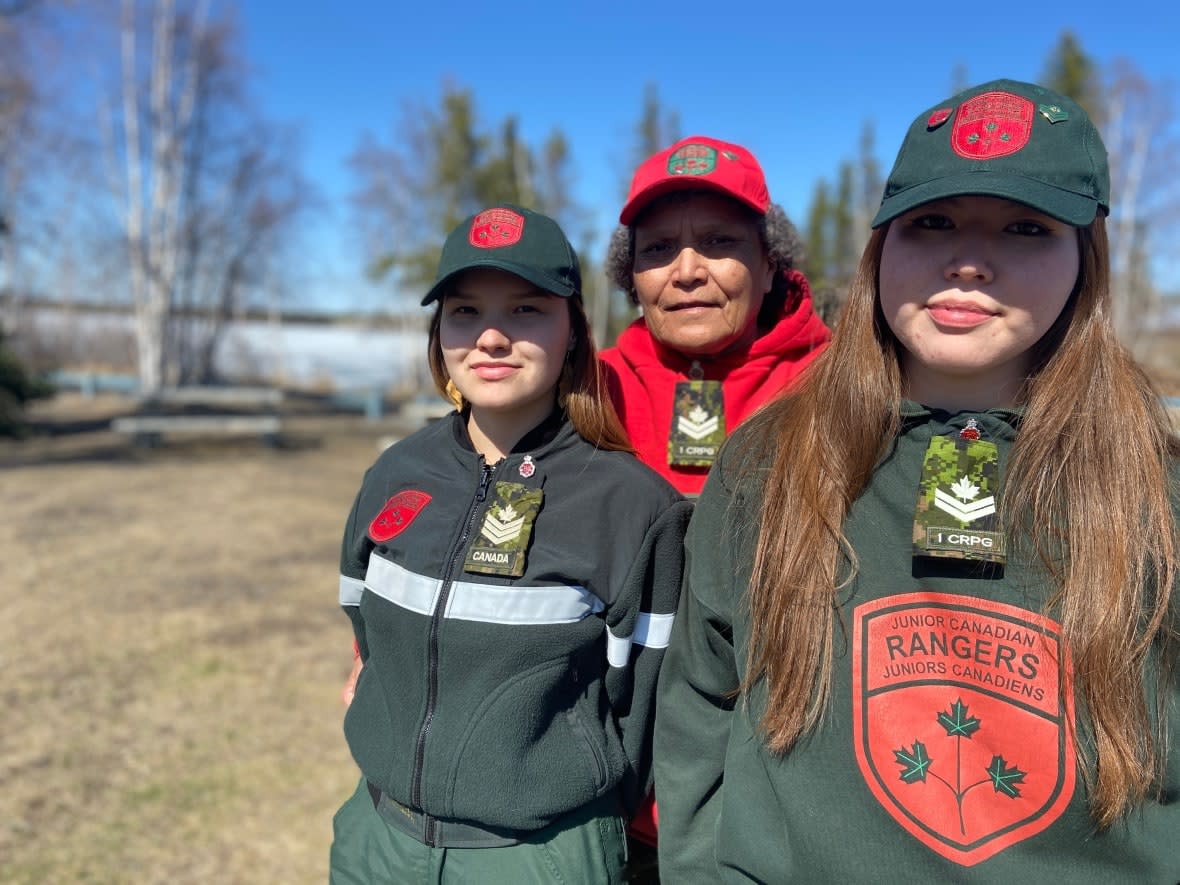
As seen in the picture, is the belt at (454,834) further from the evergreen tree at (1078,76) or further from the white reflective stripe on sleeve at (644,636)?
the evergreen tree at (1078,76)

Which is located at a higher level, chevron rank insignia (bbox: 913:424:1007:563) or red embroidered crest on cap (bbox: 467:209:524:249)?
red embroidered crest on cap (bbox: 467:209:524:249)

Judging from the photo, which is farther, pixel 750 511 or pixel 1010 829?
pixel 750 511

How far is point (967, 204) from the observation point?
4.17 feet

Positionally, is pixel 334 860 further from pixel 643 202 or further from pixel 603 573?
pixel 643 202

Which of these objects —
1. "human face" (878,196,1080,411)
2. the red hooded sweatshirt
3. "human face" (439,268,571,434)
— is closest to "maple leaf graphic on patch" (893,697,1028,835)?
"human face" (878,196,1080,411)

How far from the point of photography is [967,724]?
128 centimetres

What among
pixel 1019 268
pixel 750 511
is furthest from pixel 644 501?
pixel 1019 268

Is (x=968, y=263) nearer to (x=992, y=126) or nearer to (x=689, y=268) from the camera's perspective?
(x=992, y=126)

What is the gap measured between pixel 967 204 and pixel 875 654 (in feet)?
2.32

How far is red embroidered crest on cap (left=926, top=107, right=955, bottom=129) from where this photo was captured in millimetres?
1316

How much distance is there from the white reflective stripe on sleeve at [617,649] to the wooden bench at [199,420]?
1324cm

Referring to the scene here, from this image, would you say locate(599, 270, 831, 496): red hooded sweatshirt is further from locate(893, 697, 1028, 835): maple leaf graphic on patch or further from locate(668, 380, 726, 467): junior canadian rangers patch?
locate(893, 697, 1028, 835): maple leaf graphic on patch

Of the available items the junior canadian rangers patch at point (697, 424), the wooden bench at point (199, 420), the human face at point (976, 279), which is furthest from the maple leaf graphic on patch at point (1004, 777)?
the wooden bench at point (199, 420)

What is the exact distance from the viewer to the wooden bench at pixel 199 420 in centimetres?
1364
